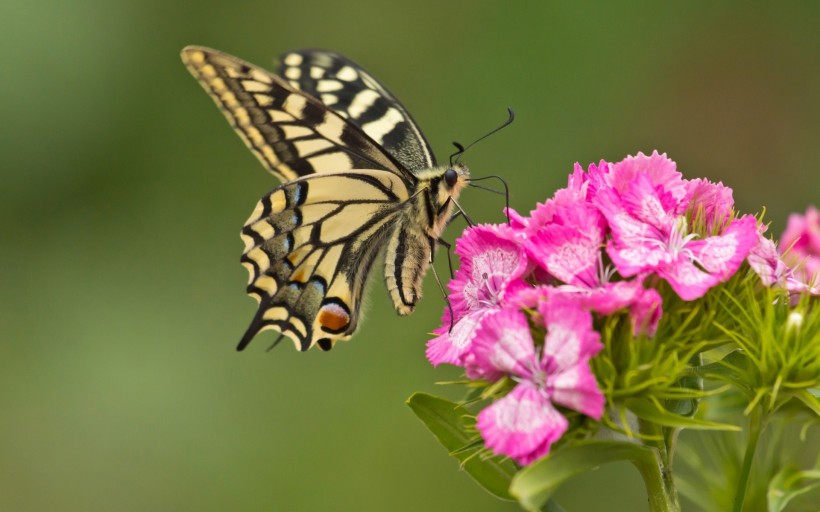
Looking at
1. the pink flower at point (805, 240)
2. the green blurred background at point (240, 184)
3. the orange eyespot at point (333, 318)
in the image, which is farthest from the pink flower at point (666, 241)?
the green blurred background at point (240, 184)

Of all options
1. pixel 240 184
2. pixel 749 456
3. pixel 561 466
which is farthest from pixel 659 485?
pixel 240 184

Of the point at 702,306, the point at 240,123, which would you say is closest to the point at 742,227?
the point at 702,306

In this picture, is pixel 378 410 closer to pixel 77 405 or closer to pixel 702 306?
pixel 77 405

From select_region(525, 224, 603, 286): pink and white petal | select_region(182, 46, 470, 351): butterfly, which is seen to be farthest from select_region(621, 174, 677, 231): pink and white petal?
select_region(182, 46, 470, 351): butterfly

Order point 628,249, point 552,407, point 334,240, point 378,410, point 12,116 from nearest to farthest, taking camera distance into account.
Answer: point 552,407 < point 628,249 < point 334,240 < point 378,410 < point 12,116

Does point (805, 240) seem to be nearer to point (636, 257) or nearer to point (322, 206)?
point (636, 257)

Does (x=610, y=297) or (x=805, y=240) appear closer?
(x=610, y=297)
